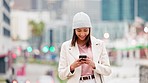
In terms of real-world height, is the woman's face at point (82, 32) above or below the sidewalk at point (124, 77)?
above

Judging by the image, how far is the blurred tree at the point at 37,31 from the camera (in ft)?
99.6

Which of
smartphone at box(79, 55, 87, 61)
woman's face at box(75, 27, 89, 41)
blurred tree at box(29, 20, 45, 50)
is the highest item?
woman's face at box(75, 27, 89, 41)

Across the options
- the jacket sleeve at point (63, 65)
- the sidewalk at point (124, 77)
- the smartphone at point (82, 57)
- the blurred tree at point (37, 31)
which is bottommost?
the blurred tree at point (37, 31)

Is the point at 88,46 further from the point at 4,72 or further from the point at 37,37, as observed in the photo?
the point at 37,37

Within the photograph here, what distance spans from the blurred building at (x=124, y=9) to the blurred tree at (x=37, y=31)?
431 cm

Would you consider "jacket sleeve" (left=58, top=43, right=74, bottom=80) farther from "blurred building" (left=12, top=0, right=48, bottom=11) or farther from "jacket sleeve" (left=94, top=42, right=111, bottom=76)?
"blurred building" (left=12, top=0, right=48, bottom=11)

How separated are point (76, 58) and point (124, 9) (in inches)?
1008

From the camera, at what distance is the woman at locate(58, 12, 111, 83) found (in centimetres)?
142

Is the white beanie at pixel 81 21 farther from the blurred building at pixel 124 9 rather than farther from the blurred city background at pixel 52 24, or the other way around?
the blurred building at pixel 124 9

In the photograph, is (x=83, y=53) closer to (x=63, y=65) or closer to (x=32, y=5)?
(x=63, y=65)

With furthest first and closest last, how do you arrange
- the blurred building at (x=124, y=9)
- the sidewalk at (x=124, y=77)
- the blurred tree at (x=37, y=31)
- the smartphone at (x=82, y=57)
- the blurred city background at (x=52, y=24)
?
the blurred tree at (x=37, y=31) → the blurred building at (x=124, y=9) → the blurred city background at (x=52, y=24) → the sidewalk at (x=124, y=77) → the smartphone at (x=82, y=57)

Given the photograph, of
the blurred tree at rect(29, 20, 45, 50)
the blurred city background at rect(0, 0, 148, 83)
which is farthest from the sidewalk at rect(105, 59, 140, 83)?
the blurred tree at rect(29, 20, 45, 50)

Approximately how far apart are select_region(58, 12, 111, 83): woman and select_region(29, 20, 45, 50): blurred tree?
28.1 meters

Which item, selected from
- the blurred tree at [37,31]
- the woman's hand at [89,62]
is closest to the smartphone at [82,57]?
the woman's hand at [89,62]
